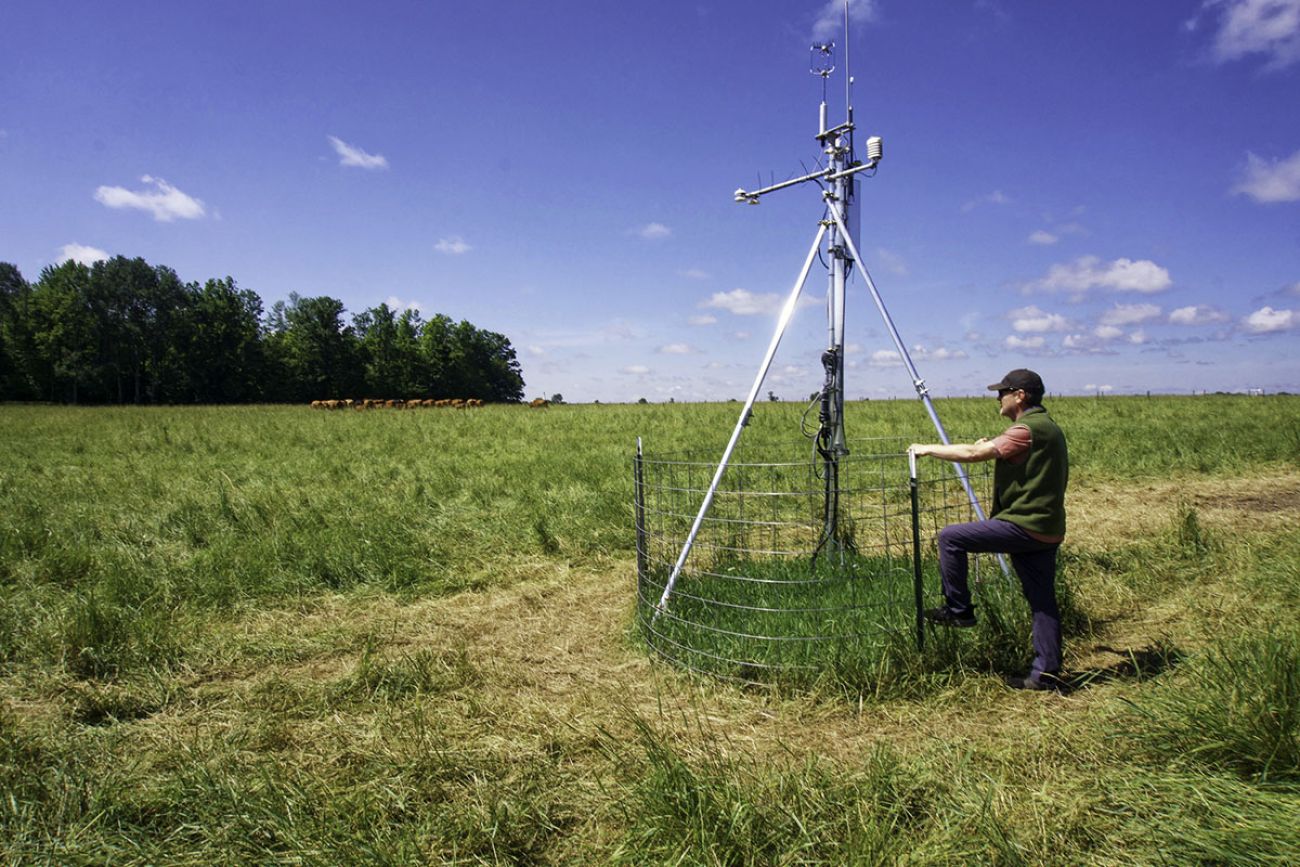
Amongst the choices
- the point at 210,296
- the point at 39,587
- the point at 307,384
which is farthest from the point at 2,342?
the point at 39,587

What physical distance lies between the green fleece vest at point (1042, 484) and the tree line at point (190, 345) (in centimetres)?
7280

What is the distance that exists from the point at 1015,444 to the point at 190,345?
253ft

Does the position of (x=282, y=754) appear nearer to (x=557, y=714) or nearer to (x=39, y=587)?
(x=557, y=714)

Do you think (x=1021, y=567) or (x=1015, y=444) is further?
(x=1021, y=567)

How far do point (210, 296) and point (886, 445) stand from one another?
74.4 meters

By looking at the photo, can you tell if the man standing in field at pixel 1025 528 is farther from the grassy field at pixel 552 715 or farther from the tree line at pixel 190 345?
the tree line at pixel 190 345

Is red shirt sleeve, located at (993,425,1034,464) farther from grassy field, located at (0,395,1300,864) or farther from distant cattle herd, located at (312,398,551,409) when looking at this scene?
distant cattle herd, located at (312,398,551,409)

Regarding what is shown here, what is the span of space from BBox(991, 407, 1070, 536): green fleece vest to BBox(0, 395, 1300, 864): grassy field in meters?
0.93

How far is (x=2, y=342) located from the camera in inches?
2154

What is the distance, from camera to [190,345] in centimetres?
6294

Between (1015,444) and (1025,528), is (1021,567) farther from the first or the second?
(1015,444)

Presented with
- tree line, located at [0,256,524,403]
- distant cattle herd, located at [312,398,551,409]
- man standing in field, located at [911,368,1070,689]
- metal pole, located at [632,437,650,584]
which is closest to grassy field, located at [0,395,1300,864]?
man standing in field, located at [911,368,1070,689]

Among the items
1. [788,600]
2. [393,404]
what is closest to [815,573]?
[788,600]

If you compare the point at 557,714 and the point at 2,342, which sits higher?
the point at 2,342
